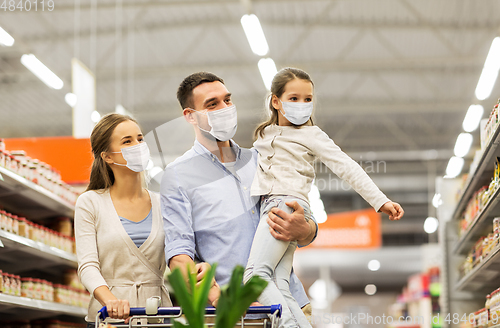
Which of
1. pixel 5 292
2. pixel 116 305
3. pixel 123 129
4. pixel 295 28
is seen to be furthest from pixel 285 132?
pixel 295 28

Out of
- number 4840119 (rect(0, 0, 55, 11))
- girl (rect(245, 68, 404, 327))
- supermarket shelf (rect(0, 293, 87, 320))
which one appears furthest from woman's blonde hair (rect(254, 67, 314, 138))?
number 4840119 (rect(0, 0, 55, 11))

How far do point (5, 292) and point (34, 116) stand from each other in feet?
40.1

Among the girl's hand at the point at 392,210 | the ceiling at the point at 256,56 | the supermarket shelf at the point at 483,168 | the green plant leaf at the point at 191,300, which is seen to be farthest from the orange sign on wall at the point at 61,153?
the green plant leaf at the point at 191,300

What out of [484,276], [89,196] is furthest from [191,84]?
[484,276]

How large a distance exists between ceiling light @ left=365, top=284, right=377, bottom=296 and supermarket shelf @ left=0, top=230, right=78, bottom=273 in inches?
1083

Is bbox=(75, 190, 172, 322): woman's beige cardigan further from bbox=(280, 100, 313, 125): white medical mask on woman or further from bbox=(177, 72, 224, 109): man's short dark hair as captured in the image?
bbox=(280, 100, 313, 125): white medical mask on woman

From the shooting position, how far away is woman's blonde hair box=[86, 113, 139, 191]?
2561 millimetres

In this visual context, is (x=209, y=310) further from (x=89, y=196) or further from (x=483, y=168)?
(x=483, y=168)

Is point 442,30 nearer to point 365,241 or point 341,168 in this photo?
point 365,241

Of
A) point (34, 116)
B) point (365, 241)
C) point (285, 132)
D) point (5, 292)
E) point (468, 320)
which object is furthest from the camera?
point (34, 116)

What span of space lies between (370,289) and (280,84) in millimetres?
30645

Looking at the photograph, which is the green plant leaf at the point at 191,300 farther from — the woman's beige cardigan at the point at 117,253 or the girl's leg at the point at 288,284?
the woman's beige cardigan at the point at 117,253

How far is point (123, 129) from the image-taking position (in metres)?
2.57

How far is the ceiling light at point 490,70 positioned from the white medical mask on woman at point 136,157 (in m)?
5.88
